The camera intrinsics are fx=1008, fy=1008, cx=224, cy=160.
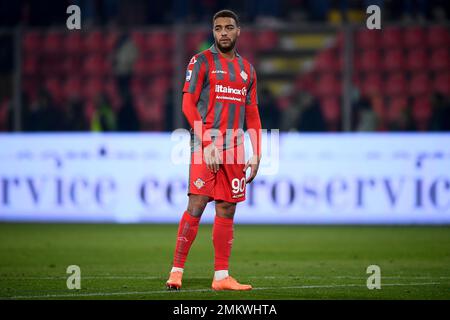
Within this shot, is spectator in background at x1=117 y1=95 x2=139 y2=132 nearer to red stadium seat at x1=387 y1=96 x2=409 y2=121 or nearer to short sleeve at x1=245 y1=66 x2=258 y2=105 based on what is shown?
red stadium seat at x1=387 y1=96 x2=409 y2=121

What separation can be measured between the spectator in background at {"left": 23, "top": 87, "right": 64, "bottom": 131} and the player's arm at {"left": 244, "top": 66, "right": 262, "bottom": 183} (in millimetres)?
9125

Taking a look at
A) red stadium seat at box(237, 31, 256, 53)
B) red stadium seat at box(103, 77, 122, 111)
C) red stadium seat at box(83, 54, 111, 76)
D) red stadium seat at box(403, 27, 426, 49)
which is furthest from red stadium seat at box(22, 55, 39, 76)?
red stadium seat at box(403, 27, 426, 49)

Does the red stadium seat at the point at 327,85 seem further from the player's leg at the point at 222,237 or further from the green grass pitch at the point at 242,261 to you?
the player's leg at the point at 222,237

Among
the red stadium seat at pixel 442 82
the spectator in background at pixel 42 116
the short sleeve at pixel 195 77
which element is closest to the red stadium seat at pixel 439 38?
the red stadium seat at pixel 442 82

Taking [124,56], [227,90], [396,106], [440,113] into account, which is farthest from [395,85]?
[227,90]

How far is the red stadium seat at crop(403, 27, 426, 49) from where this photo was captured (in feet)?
55.1

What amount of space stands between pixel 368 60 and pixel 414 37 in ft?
2.83

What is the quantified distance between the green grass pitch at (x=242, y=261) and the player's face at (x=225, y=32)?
1.77m

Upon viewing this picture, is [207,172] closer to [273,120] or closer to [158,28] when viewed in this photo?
[273,120]

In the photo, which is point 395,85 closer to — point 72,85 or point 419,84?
point 419,84

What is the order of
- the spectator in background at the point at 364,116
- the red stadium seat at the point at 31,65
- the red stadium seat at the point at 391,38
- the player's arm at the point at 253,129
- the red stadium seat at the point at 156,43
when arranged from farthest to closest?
the red stadium seat at the point at 156,43
the red stadium seat at the point at 31,65
the red stadium seat at the point at 391,38
the spectator in background at the point at 364,116
the player's arm at the point at 253,129

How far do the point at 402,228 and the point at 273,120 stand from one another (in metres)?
3.69

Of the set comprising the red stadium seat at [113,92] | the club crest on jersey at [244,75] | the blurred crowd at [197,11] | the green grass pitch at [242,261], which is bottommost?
the green grass pitch at [242,261]

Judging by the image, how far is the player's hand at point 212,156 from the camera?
706cm
